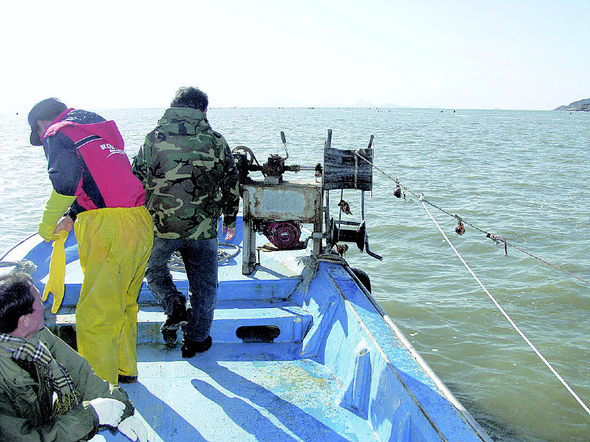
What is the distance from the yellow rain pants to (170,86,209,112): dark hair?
2.43 feet

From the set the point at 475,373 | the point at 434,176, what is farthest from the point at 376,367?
the point at 434,176

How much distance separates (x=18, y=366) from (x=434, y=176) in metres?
17.0

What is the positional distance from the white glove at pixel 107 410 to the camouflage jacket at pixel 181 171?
1234 millimetres

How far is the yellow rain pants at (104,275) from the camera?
2.64m

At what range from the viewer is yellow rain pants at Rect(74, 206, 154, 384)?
264cm

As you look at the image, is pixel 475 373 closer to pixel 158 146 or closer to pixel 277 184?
pixel 277 184

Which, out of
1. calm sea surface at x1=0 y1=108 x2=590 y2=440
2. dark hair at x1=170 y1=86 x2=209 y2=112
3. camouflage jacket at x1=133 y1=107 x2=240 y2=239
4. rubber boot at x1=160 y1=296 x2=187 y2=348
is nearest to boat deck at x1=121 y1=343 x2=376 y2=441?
rubber boot at x1=160 y1=296 x2=187 y2=348

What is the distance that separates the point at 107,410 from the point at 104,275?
86 cm

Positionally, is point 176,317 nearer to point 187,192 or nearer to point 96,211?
point 187,192

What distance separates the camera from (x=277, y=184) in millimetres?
4262

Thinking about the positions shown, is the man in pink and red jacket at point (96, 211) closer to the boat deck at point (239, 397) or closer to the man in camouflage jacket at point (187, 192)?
the man in camouflage jacket at point (187, 192)

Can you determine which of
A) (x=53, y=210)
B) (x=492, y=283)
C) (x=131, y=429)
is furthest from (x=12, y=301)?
(x=492, y=283)

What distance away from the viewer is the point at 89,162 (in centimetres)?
261

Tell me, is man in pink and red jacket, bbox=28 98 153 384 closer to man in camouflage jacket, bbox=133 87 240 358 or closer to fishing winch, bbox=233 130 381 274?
man in camouflage jacket, bbox=133 87 240 358
